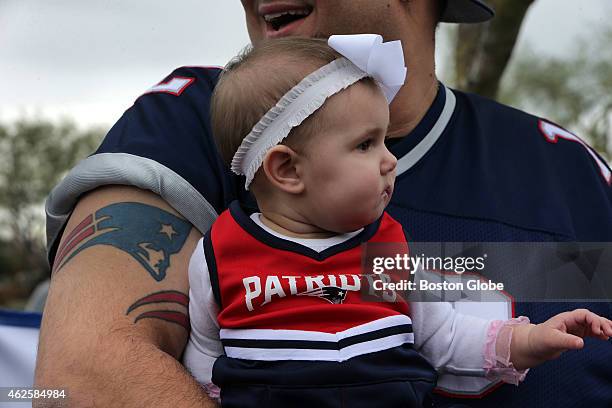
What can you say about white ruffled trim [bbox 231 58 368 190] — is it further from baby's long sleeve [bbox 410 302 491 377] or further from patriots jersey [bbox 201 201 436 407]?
baby's long sleeve [bbox 410 302 491 377]

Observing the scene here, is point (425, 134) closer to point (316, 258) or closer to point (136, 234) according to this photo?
point (316, 258)

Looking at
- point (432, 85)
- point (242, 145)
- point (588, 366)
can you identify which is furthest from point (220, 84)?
point (588, 366)

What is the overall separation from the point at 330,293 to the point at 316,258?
8 cm

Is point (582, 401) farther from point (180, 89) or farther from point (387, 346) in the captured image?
point (180, 89)

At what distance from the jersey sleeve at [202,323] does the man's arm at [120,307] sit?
0.05 m

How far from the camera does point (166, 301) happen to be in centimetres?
206

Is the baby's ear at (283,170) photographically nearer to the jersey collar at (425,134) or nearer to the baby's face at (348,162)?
the baby's face at (348,162)

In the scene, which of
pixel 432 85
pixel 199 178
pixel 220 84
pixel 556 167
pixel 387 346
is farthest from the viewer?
pixel 432 85

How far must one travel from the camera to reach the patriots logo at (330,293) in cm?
180

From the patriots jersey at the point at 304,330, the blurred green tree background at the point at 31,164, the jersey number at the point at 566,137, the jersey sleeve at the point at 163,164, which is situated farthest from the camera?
the blurred green tree background at the point at 31,164

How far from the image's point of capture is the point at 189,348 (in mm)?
2031

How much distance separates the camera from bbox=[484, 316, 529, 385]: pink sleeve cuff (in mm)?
1902

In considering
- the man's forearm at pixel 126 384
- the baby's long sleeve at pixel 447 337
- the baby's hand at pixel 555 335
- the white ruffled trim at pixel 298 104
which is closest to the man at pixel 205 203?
the man's forearm at pixel 126 384

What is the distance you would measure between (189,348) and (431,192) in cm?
82
